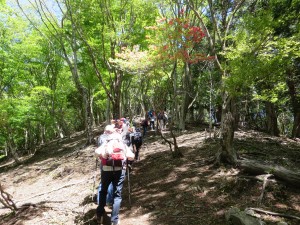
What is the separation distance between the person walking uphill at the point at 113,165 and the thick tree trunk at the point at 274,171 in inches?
135

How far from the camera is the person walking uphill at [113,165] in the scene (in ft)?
15.0

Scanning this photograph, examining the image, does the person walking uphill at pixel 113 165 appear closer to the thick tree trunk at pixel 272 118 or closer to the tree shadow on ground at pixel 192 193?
the tree shadow on ground at pixel 192 193

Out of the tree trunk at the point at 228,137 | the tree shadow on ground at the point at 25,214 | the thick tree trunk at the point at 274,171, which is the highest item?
the tree trunk at the point at 228,137

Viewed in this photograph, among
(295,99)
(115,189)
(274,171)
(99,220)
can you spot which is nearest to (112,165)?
(115,189)

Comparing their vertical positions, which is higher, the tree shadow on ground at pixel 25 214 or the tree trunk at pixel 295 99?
the tree trunk at pixel 295 99

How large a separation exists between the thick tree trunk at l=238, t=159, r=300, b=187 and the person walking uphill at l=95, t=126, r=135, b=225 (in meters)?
3.44

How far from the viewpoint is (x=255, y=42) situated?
22.1ft

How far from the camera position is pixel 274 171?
6008mm

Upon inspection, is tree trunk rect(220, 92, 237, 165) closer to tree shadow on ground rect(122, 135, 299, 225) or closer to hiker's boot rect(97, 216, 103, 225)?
tree shadow on ground rect(122, 135, 299, 225)

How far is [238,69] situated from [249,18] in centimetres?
172

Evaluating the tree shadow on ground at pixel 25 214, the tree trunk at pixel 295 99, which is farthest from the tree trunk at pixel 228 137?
the tree trunk at pixel 295 99

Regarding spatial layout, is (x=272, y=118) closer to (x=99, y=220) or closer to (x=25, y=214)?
(x=99, y=220)

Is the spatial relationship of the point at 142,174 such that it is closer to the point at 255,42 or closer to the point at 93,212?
the point at 93,212

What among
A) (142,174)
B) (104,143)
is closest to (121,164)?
(104,143)
